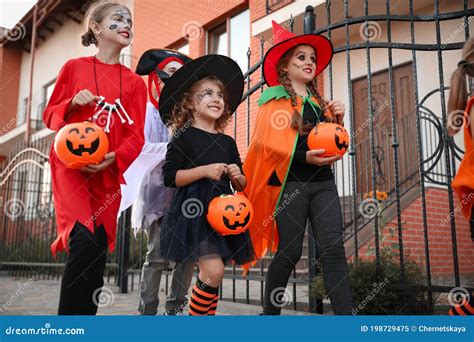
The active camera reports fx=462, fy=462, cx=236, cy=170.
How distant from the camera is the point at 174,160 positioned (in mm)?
2555

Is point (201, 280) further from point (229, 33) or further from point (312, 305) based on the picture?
point (229, 33)

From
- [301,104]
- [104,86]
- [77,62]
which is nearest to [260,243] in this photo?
[301,104]

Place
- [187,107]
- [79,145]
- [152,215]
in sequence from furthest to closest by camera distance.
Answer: [152,215]
[187,107]
[79,145]

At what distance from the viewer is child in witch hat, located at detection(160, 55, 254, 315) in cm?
240

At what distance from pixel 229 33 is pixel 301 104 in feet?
26.3

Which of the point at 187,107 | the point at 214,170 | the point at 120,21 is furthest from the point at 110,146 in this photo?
the point at 120,21

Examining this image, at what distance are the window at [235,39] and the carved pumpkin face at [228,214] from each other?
8003 mm

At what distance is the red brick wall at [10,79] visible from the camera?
19.1m

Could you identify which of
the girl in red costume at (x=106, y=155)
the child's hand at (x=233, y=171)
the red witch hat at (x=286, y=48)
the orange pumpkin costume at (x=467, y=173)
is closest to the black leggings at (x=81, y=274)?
the girl in red costume at (x=106, y=155)

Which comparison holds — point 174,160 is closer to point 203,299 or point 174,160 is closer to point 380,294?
point 203,299

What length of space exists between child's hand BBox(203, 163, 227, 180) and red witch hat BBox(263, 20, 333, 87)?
3.04 ft

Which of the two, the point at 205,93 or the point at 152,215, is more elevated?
the point at 205,93

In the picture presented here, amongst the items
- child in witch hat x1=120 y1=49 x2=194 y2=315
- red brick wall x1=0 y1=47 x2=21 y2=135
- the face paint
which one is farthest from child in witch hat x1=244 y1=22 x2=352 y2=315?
red brick wall x1=0 y1=47 x2=21 y2=135

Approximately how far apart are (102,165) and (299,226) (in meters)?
1.16
